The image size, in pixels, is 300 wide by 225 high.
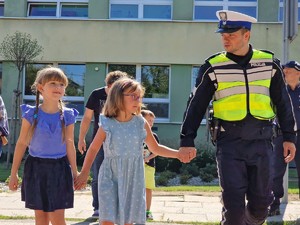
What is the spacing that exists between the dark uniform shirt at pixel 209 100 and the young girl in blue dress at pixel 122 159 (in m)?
0.26

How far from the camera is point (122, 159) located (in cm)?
489

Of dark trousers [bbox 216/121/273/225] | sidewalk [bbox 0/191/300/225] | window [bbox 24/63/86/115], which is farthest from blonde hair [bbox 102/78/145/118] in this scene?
window [bbox 24/63/86/115]

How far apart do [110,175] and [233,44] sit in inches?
62.7

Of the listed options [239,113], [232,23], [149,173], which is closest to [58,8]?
[149,173]

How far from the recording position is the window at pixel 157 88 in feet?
66.8

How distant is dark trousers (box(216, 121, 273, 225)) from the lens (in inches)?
187

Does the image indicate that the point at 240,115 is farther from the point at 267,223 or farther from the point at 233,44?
the point at 267,223

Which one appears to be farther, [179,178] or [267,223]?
[179,178]

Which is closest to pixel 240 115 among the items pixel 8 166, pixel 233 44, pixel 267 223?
pixel 233 44

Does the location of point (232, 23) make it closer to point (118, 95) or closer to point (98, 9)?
point (118, 95)

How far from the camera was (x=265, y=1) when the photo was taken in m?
20.0

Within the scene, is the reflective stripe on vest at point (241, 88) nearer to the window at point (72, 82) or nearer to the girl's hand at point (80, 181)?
the girl's hand at point (80, 181)

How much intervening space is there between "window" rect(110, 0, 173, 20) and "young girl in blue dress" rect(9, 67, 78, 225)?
15.7 m

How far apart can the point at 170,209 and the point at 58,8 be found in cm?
1432
